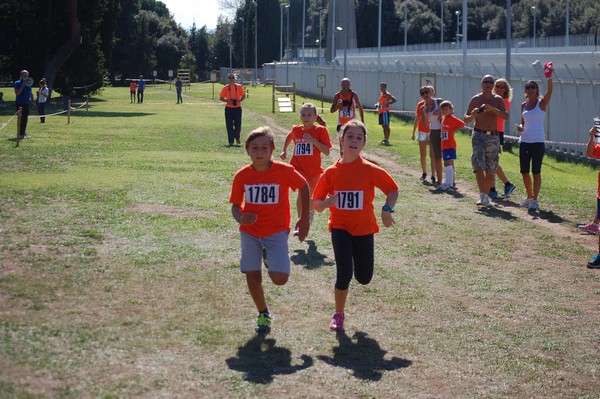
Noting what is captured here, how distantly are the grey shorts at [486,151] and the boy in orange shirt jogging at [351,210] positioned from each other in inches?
323

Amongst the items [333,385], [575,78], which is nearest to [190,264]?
[333,385]

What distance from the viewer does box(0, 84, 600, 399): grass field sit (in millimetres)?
7152

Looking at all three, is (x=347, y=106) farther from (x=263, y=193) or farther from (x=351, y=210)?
(x=263, y=193)

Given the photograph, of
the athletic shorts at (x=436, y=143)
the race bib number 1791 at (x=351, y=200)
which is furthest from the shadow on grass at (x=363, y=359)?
the athletic shorts at (x=436, y=143)

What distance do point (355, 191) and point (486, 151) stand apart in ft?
27.6

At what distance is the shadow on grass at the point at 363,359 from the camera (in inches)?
293

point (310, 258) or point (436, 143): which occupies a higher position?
point (436, 143)

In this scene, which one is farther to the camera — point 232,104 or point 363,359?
point 232,104

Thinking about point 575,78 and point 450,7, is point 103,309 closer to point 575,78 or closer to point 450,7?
point 575,78

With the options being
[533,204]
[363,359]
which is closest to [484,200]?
[533,204]

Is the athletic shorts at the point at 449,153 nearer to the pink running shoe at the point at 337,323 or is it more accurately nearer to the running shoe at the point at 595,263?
the running shoe at the point at 595,263

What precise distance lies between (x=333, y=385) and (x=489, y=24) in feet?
330

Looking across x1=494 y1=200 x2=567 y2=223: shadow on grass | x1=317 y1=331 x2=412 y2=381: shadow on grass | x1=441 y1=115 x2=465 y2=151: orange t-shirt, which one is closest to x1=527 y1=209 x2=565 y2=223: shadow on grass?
x1=494 y1=200 x2=567 y2=223: shadow on grass

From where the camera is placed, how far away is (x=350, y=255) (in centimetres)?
855
